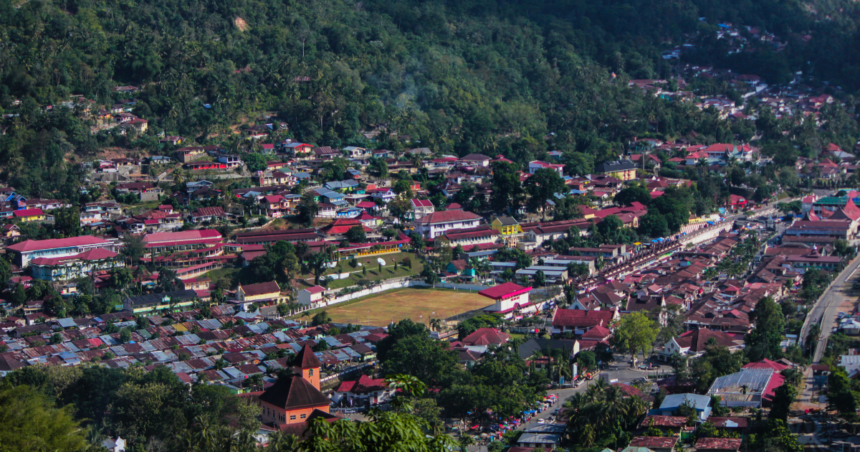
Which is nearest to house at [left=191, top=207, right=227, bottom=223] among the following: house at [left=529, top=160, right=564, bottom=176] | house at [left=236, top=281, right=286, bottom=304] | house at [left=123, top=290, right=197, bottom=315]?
house at [left=236, top=281, right=286, bottom=304]

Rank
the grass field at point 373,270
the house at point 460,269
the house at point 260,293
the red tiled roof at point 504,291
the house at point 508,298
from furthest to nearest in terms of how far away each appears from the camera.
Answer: the house at point 460,269 < the grass field at point 373,270 < the house at point 260,293 < the red tiled roof at point 504,291 < the house at point 508,298

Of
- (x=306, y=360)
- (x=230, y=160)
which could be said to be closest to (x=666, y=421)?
(x=306, y=360)

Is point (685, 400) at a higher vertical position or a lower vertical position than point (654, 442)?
higher

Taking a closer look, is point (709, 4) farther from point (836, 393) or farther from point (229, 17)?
point (836, 393)

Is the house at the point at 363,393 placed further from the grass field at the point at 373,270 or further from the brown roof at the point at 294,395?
the grass field at the point at 373,270

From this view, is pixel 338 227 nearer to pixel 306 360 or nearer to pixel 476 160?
pixel 476 160

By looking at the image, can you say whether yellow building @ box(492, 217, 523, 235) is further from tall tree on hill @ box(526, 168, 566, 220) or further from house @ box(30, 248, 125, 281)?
house @ box(30, 248, 125, 281)

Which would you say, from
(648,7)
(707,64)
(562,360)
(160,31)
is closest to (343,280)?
(562,360)

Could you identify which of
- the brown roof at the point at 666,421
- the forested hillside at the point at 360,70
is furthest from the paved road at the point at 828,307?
the forested hillside at the point at 360,70
